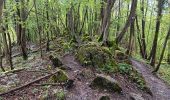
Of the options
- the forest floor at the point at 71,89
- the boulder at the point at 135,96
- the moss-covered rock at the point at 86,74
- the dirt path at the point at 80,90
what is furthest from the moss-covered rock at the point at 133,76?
the dirt path at the point at 80,90

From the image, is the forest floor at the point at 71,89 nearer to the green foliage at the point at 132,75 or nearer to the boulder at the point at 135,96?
the boulder at the point at 135,96

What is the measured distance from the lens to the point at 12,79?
37.1 ft

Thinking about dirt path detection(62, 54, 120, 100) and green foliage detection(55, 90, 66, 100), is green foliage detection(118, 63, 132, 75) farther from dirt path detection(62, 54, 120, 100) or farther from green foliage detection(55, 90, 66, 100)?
green foliage detection(55, 90, 66, 100)

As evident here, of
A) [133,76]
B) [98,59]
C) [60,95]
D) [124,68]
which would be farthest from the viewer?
[124,68]

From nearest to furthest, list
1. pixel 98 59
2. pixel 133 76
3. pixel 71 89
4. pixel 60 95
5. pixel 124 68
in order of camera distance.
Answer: pixel 60 95 < pixel 71 89 < pixel 98 59 < pixel 133 76 < pixel 124 68

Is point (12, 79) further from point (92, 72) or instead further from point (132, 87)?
point (132, 87)

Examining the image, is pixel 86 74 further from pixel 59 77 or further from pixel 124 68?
pixel 124 68

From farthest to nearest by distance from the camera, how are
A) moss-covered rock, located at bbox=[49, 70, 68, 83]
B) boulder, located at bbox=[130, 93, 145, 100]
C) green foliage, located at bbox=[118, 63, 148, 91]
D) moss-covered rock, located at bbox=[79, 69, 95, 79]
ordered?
1. green foliage, located at bbox=[118, 63, 148, 91]
2. moss-covered rock, located at bbox=[79, 69, 95, 79]
3. boulder, located at bbox=[130, 93, 145, 100]
4. moss-covered rock, located at bbox=[49, 70, 68, 83]

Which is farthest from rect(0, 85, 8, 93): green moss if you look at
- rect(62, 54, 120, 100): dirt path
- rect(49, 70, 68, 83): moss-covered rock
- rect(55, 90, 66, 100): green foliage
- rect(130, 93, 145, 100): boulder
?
rect(130, 93, 145, 100): boulder

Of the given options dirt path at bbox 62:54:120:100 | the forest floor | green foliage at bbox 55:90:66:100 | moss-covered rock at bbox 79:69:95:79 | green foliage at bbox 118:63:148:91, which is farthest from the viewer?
green foliage at bbox 118:63:148:91

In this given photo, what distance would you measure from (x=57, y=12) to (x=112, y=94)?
1701 cm

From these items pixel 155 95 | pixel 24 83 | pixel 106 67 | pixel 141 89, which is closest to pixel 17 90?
pixel 24 83

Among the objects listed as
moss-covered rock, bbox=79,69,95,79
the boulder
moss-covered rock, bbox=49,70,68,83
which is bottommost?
the boulder

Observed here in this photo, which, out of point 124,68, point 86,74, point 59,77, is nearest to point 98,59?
point 86,74
